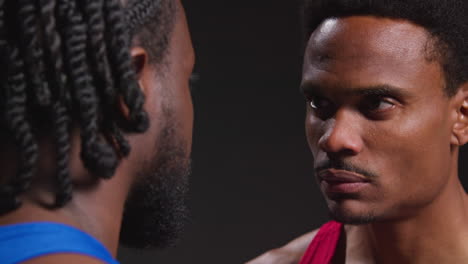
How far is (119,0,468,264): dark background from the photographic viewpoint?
421 cm

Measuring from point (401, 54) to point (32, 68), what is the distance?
131 cm

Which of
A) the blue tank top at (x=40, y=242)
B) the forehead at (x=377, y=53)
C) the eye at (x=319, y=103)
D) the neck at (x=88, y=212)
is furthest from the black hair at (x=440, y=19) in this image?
the blue tank top at (x=40, y=242)

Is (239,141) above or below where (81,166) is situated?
below

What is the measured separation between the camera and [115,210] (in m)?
1.41

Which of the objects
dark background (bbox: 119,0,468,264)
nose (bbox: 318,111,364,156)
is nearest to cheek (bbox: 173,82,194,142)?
nose (bbox: 318,111,364,156)

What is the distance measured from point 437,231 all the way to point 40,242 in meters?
1.57

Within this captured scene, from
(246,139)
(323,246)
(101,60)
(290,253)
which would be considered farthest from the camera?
(246,139)

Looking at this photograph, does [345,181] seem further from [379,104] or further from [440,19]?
[440,19]

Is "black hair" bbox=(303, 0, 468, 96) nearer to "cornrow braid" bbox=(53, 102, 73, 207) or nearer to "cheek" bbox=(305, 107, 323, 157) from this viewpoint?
"cheek" bbox=(305, 107, 323, 157)

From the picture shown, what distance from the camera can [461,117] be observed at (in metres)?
2.34

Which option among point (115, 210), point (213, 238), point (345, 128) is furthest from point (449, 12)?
point (213, 238)

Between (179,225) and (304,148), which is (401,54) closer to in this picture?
(179,225)

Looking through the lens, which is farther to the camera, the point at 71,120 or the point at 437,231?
the point at 437,231

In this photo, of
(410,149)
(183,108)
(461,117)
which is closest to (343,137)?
(410,149)
